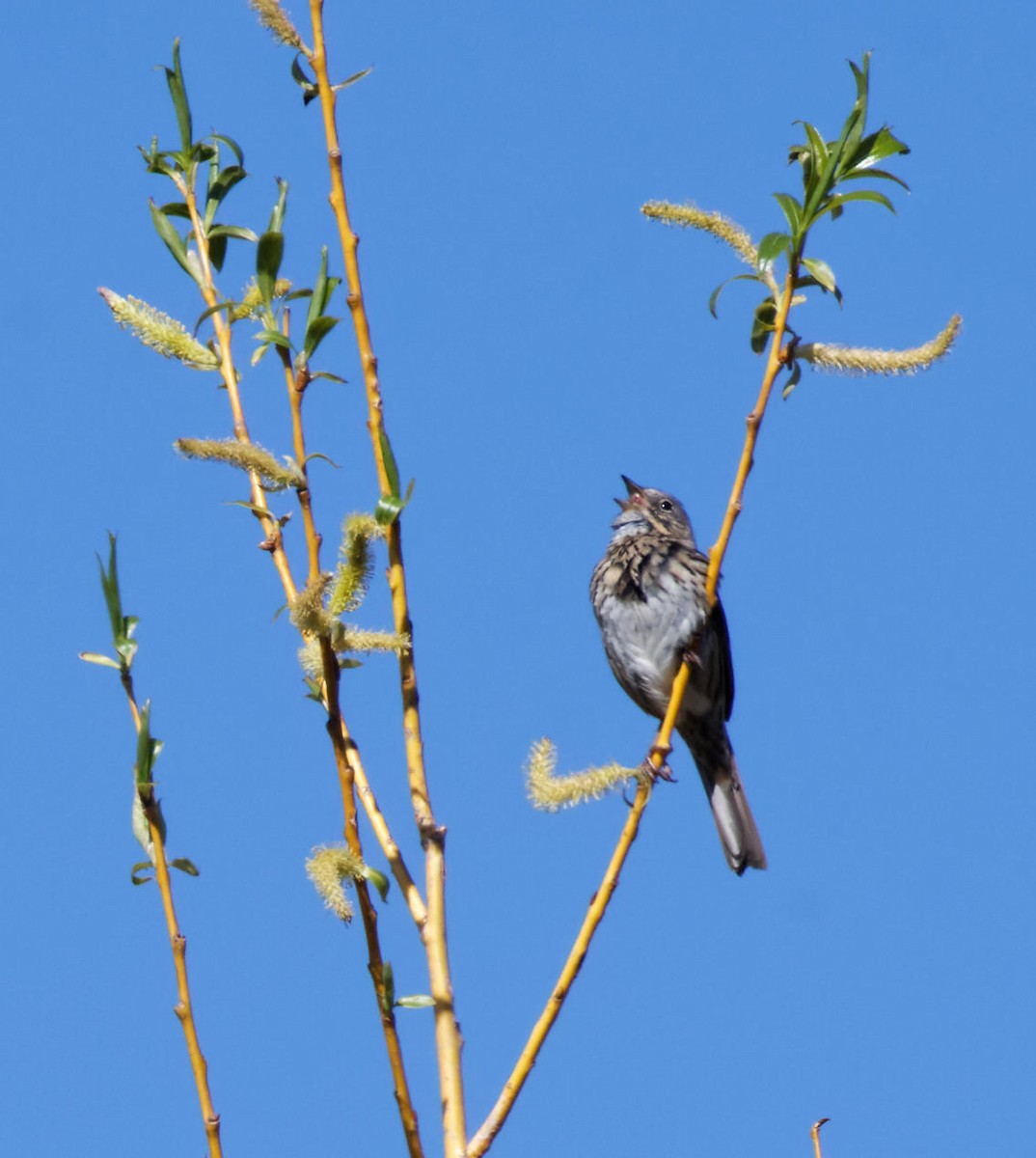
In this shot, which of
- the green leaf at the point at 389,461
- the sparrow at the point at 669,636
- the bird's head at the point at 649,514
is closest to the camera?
the green leaf at the point at 389,461

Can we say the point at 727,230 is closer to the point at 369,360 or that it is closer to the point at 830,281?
the point at 830,281

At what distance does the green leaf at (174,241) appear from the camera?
9.42 ft

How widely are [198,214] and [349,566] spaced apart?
2.93ft

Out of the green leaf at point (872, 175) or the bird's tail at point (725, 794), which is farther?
the bird's tail at point (725, 794)

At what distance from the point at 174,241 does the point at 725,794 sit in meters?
5.15

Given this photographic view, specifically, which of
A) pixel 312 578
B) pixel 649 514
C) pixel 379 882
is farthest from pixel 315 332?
pixel 649 514

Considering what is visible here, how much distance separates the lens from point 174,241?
9.45ft

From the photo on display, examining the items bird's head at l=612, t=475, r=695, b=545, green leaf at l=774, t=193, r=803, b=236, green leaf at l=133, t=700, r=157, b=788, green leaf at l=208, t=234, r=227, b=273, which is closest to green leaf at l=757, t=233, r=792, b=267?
green leaf at l=774, t=193, r=803, b=236

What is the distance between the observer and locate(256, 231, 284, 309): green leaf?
2.72 metres

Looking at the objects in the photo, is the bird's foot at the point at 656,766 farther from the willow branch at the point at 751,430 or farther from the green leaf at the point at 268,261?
the green leaf at the point at 268,261

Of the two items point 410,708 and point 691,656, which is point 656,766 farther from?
point 410,708

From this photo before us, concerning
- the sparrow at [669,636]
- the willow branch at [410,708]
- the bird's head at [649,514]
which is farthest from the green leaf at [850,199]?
the bird's head at [649,514]

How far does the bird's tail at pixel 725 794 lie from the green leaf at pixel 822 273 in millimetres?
4777

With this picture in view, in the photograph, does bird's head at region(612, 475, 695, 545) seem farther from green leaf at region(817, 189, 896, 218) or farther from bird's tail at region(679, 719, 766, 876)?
green leaf at region(817, 189, 896, 218)
